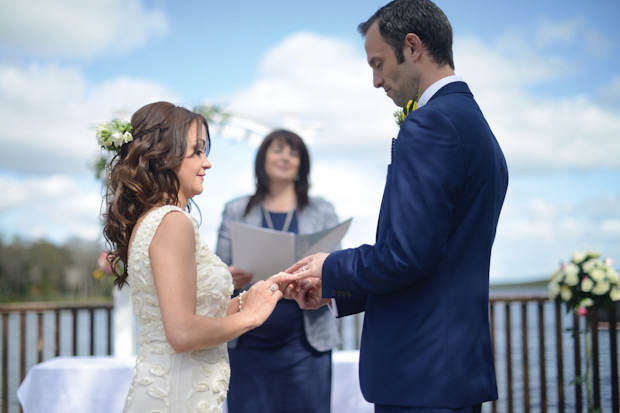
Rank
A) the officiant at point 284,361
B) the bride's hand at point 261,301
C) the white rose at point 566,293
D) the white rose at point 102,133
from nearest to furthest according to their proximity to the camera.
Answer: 1. the bride's hand at point 261,301
2. the white rose at point 102,133
3. the officiant at point 284,361
4. the white rose at point 566,293

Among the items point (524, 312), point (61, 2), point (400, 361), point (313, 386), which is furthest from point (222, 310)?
point (61, 2)

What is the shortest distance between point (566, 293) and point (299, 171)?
2.32 m

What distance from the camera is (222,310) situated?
1734 millimetres

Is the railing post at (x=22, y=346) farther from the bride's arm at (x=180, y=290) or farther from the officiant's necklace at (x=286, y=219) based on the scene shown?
the bride's arm at (x=180, y=290)

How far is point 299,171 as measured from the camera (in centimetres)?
315

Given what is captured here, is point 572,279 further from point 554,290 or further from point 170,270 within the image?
point 170,270

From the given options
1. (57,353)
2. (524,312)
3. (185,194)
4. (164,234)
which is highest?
(185,194)

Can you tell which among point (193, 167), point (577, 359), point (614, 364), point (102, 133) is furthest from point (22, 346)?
point (614, 364)

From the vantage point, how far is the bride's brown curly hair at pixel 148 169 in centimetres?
171

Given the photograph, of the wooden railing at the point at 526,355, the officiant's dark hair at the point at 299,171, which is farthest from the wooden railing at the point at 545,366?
the officiant's dark hair at the point at 299,171

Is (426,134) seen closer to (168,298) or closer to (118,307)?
(168,298)

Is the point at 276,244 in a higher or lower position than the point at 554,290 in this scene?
higher

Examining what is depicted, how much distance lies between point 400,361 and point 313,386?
138 cm

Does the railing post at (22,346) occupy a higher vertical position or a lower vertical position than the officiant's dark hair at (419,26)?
lower
